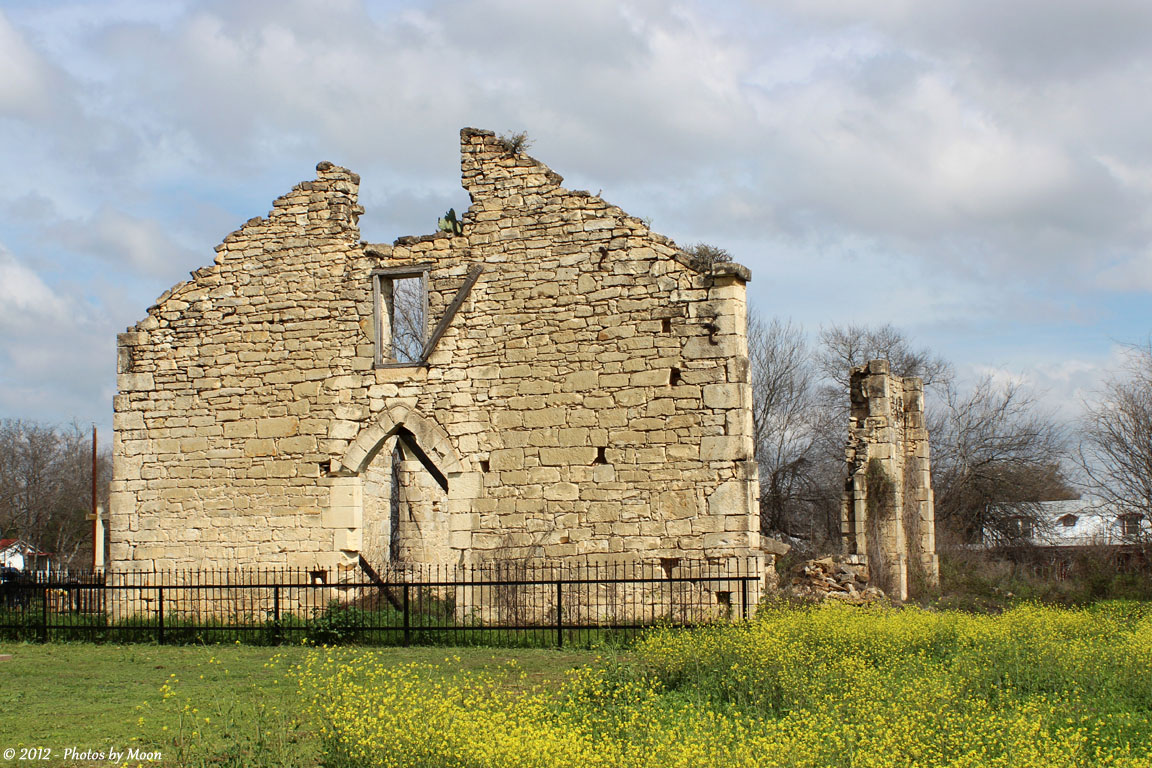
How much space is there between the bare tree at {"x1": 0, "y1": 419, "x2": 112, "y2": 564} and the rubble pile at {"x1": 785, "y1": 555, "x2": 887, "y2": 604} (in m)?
29.2

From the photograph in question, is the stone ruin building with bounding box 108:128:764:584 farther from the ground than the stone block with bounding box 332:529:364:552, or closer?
farther from the ground

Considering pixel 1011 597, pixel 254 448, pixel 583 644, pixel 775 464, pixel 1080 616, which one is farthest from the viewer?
pixel 775 464

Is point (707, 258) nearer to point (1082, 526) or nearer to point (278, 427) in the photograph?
point (278, 427)

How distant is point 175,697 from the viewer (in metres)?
8.83

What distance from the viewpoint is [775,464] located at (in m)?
30.8

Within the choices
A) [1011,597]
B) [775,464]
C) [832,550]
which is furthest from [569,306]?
[775,464]

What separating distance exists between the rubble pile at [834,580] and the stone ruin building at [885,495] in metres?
1.19

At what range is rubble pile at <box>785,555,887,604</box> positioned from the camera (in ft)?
55.5

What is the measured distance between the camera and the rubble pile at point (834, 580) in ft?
55.5

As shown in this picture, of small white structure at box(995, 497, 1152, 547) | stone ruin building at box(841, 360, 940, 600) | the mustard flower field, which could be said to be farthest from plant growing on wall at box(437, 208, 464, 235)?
small white structure at box(995, 497, 1152, 547)

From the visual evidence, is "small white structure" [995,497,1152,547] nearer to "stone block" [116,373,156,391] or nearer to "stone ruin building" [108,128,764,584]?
"stone ruin building" [108,128,764,584]

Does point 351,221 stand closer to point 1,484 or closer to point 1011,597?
point 1011,597

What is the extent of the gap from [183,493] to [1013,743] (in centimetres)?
1260

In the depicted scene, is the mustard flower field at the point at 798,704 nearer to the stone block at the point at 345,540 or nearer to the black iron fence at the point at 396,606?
the black iron fence at the point at 396,606
